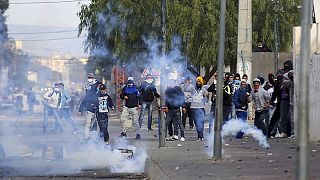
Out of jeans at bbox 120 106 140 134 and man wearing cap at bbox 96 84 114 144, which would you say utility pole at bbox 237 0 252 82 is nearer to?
jeans at bbox 120 106 140 134

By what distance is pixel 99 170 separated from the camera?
51.5 feet

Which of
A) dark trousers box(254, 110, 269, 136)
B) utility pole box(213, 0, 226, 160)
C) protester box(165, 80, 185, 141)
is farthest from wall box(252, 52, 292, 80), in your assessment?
utility pole box(213, 0, 226, 160)

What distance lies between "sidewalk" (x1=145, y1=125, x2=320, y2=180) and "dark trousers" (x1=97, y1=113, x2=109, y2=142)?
6.26 ft

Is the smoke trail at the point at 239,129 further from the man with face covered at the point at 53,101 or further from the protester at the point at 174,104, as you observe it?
the man with face covered at the point at 53,101

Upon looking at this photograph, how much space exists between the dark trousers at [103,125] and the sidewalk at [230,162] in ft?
6.26

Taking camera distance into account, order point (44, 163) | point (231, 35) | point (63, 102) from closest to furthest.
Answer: point (44, 163) → point (63, 102) → point (231, 35)

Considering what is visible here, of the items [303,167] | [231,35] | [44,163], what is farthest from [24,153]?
[231,35]

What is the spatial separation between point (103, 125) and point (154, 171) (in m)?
7.73

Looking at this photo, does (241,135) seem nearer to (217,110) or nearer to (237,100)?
(237,100)

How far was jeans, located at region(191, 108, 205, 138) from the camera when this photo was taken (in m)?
21.7

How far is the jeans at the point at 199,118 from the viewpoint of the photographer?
21.7 meters

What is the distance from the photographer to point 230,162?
579 inches

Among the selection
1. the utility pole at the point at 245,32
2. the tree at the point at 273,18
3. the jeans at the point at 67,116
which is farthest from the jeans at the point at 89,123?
the tree at the point at 273,18

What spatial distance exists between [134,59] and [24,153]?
825 centimetres
